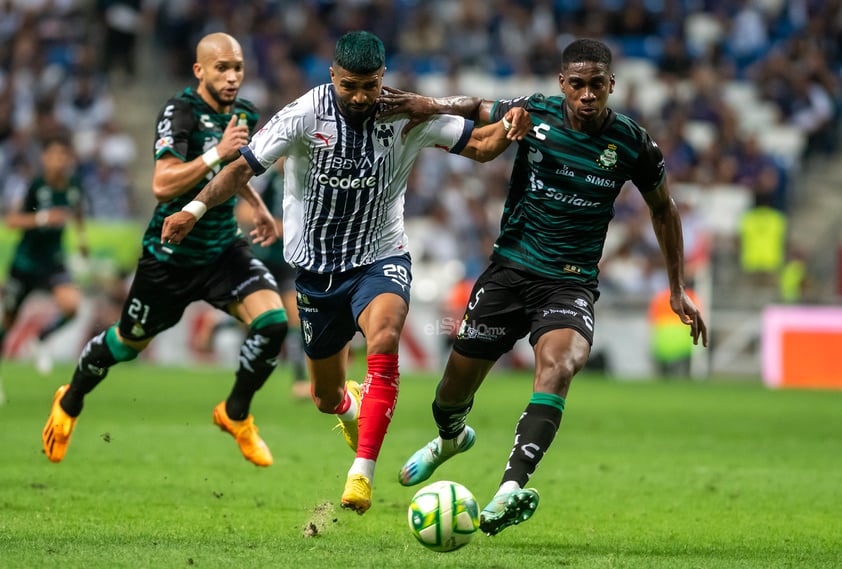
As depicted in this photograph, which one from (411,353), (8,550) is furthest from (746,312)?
(8,550)

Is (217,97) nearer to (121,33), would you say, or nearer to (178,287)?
(178,287)

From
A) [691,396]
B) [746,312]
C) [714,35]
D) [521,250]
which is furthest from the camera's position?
[714,35]

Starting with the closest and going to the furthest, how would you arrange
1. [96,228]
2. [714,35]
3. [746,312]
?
[746,312] < [96,228] < [714,35]

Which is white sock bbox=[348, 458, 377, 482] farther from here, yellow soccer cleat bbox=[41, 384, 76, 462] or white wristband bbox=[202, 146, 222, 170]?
yellow soccer cleat bbox=[41, 384, 76, 462]

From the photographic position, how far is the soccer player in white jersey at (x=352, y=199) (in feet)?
23.9

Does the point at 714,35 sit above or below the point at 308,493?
above

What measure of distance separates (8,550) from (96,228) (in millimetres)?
17236

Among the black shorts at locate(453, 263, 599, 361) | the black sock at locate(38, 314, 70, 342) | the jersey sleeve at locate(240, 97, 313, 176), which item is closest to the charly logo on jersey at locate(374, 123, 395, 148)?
the jersey sleeve at locate(240, 97, 313, 176)

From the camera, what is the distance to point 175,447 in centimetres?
1122

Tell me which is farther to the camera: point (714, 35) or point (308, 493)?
point (714, 35)

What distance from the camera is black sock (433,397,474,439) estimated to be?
809 centimetres

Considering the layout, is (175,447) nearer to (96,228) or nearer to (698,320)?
(698,320)

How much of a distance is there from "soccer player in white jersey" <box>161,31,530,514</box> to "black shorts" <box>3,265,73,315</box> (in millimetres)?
9123

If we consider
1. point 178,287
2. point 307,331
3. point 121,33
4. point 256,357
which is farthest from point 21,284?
point 121,33
